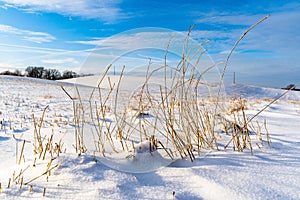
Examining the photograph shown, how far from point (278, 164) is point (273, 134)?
1.11m

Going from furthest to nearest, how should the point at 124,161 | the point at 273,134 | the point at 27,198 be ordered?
the point at 273,134
the point at 124,161
the point at 27,198

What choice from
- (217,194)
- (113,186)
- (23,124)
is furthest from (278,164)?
(23,124)

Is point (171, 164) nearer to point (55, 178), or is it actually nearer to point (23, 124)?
point (55, 178)

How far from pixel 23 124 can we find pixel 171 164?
2648 mm

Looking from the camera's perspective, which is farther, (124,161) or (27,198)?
(124,161)

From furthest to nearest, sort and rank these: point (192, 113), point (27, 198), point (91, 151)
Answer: point (192, 113) → point (91, 151) → point (27, 198)

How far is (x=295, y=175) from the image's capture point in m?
1.47

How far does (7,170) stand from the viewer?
161 centimetres

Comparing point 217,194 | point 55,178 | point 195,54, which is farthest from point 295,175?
point 55,178

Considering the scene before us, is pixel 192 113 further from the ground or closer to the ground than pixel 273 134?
further from the ground

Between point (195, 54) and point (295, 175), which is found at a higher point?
point (195, 54)

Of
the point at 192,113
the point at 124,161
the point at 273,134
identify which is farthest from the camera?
the point at 273,134

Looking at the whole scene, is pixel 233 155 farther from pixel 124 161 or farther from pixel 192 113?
pixel 124 161

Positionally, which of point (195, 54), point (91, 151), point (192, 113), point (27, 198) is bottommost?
point (27, 198)
